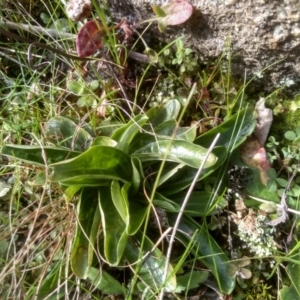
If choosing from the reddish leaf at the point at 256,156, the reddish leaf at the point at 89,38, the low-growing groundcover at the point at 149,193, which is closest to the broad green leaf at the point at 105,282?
the low-growing groundcover at the point at 149,193

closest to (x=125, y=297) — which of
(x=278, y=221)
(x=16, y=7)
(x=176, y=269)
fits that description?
(x=176, y=269)

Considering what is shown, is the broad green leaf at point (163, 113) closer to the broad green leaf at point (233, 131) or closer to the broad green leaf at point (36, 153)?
the broad green leaf at point (233, 131)

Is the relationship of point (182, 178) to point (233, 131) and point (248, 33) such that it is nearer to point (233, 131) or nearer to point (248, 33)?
point (233, 131)

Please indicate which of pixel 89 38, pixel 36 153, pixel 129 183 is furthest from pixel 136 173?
pixel 89 38

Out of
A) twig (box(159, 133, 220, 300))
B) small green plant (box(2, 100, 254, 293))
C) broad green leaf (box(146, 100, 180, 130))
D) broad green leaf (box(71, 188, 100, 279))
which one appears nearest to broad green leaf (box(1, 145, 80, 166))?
small green plant (box(2, 100, 254, 293))

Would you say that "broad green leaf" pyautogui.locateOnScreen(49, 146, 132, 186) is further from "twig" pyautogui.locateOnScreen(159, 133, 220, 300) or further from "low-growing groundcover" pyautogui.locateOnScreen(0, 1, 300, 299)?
"twig" pyautogui.locateOnScreen(159, 133, 220, 300)

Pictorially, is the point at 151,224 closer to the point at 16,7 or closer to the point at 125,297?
the point at 125,297

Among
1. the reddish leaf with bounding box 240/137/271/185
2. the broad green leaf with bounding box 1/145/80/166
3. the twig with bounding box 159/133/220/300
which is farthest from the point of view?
the reddish leaf with bounding box 240/137/271/185
